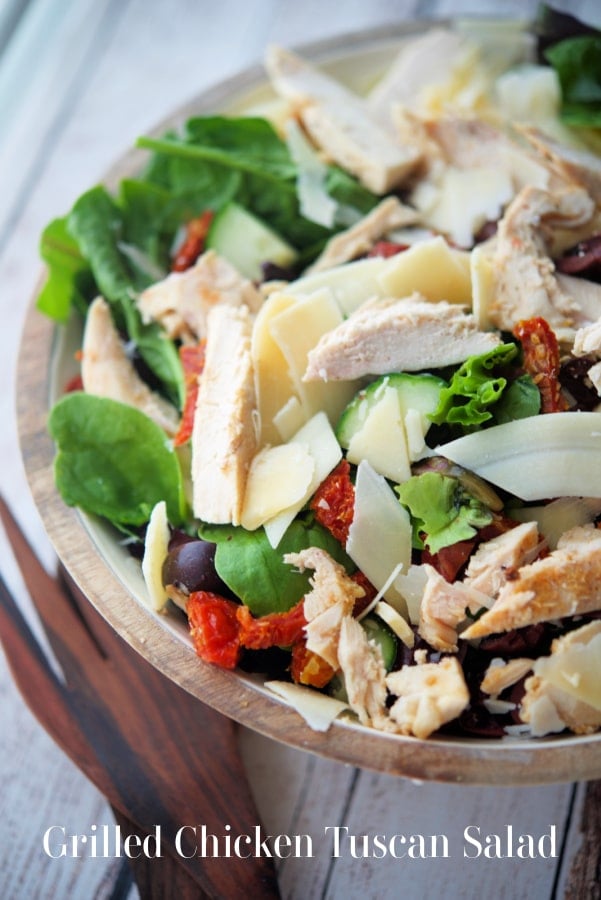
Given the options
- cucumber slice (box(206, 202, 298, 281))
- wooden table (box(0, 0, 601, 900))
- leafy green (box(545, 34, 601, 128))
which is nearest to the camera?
wooden table (box(0, 0, 601, 900))

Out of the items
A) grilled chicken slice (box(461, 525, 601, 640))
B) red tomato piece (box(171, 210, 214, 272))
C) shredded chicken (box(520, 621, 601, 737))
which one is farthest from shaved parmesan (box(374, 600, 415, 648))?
red tomato piece (box(171, 210, 214, 272))

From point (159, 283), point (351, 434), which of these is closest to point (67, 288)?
point (159, 283)

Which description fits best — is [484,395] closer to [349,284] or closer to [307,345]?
[307,345]

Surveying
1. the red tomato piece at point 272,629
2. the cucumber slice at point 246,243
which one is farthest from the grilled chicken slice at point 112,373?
the red tomato piece at point 272,629

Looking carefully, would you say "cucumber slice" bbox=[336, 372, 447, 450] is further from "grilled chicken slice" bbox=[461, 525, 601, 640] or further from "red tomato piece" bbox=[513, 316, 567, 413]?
"grilled chicken slice" bbox=[461, 525, 601, 640]

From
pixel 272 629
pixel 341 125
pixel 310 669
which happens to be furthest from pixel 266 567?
pixel 341 125

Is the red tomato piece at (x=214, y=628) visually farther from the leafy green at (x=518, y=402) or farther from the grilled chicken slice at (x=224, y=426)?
the leafy green at (x=518, y=402)

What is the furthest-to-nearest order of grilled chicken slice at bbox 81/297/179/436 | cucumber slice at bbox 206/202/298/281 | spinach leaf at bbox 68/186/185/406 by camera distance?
cucumber slice at bbox 206/202/298/281, spinach leaf at bbox 68/186/185/406, grilled chicken slice at bbox 81/297/179/436
